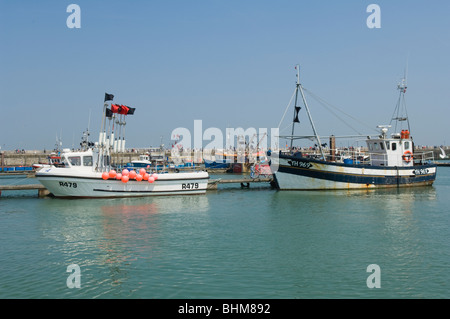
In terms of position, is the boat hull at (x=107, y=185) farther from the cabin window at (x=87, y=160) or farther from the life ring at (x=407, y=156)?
the life ring at (x=407, y=156)

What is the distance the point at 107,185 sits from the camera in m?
29.7

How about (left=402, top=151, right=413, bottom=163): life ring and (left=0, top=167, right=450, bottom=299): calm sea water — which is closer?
(left=0, top=167, right=450, bottom=299): calm sea water

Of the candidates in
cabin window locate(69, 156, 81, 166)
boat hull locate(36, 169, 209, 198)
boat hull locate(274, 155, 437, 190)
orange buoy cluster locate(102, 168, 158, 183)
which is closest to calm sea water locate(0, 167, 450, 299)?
boat hull locate(36, 169, 209, 198)

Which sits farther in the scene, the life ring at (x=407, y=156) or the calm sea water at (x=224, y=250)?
the life ring at (x=407, y=156)

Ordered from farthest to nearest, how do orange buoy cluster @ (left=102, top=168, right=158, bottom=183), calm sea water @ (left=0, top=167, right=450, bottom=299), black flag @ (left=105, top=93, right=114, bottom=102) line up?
black flag @ (left=105, top=93, right=114, bottom=102)
orange buoy cluster @ (left=102, top=168, right=158, bottom=183)
calm sea water @ (left=0, top=167, right=450, bottom=299)

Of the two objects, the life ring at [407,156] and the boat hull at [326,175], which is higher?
the life ring at [407,156]

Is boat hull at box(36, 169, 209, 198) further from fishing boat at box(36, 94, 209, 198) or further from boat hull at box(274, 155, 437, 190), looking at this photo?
boat hull at box(274, 155, 437, 190)

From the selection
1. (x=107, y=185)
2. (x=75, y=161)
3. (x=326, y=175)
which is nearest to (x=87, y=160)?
(x=75, y=161)

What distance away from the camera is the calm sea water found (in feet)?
38.5

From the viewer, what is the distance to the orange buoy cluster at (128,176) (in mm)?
29453

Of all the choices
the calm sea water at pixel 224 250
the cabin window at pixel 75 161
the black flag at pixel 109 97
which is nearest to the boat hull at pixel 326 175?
the calm sea water at pixel 224 250

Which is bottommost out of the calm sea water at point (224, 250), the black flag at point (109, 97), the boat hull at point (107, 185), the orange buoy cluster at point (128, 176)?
the calm sea water at point (224, 250)

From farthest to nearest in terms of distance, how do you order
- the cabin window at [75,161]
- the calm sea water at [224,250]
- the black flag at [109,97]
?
1. the black flag at [109,97]
2. the cabin window at [75,161]
3. the calm sea water at [224,250]

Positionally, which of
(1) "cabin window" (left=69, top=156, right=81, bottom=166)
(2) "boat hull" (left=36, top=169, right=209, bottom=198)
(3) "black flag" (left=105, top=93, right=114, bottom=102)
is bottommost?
(2) "boat hull" (left=36, top=169, right=209, bottom=198)
